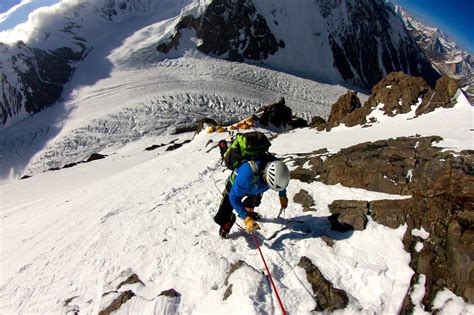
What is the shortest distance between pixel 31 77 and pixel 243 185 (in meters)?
61.5

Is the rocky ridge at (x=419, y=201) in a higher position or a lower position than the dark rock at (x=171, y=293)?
lower

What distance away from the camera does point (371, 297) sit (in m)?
5.82

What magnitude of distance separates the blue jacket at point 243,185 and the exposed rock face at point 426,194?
2307 mm

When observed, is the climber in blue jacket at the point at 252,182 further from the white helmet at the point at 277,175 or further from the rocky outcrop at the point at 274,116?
the rocky outcrop at the point at 274,116

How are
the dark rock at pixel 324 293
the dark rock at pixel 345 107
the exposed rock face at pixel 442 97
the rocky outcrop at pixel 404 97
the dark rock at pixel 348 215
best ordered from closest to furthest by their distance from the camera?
the dark rock at pixel 324 293, the dark rock at pixel 348 215, the exposed rock face at pixel 442 97, the rocky outcrop at pixel 404 97, the dark rock at pixel 345 107

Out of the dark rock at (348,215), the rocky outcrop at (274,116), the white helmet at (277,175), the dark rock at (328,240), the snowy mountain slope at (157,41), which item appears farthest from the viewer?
the snowy mountain slope at (157,41)

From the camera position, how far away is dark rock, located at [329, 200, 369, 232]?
7309mm

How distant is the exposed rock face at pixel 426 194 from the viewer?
19.2 feet

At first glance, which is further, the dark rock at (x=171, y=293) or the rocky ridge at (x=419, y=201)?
the dark rock at (x=171, y=293)

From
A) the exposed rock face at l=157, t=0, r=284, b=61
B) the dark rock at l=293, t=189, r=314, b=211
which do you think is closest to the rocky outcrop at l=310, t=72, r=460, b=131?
the dark rock at l=293, t=189, r=314, b=211

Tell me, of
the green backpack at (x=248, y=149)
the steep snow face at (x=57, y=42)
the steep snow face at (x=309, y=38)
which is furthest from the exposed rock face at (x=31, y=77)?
the green backpack at (x=248, y=149)

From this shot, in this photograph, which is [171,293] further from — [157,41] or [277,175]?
[157,41]

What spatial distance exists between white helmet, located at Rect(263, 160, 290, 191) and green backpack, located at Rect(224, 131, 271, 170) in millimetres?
488

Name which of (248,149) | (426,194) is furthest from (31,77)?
(426,194)
